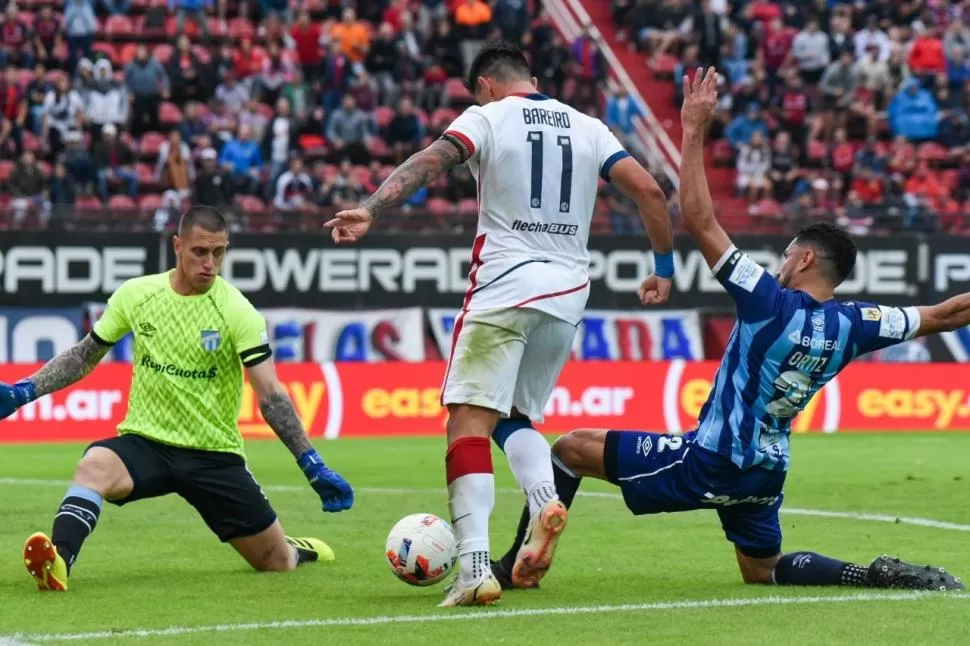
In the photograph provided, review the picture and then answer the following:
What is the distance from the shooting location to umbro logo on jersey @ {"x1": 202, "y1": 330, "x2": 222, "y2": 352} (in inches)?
320

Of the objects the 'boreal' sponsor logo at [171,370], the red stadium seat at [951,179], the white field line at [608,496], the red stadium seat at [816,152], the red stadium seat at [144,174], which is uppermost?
the red stadium seat at [816,152]

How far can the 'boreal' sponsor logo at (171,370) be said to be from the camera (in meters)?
8.08

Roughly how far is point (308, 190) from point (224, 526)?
14.5 m

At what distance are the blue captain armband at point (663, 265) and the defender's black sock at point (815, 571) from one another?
136cm

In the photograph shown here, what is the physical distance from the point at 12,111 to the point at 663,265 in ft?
55.9

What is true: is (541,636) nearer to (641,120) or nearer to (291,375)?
(291,375)

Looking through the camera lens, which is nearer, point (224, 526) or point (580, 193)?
point (580, 193)

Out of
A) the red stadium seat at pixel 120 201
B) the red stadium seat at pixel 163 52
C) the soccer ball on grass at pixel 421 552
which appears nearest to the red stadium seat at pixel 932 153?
the red stadium seat at pixel 163 52

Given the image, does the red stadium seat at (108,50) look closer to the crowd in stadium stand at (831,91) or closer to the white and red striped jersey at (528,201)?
the crowd in stadium stand at (831,91)

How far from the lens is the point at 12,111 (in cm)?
2298

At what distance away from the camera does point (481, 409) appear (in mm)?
7156

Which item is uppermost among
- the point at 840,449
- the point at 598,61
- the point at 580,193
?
the point at 598,61

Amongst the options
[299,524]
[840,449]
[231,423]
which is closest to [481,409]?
[231,423]

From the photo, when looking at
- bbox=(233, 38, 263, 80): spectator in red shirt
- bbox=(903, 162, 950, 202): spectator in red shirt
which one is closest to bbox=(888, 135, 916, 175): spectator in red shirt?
bbox=(903, 162, 950, 202): spectator in red shirt
